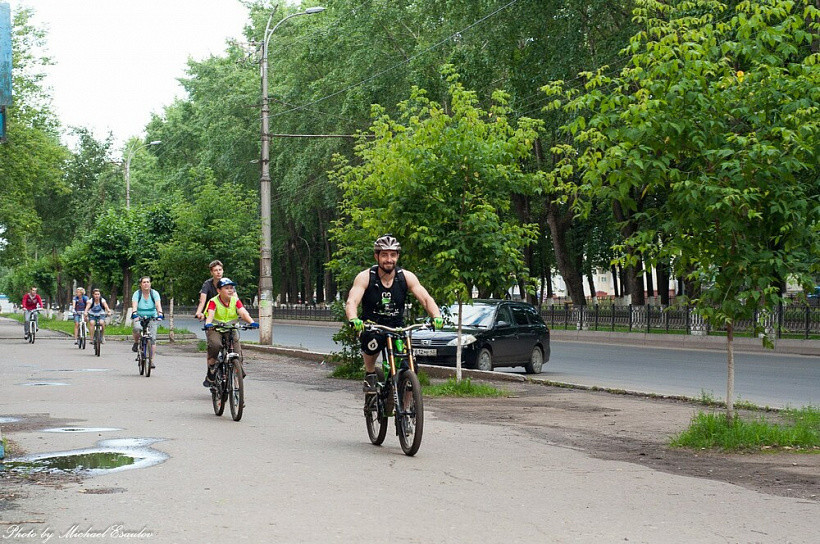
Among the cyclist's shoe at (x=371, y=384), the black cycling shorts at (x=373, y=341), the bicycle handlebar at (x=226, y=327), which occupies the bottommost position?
the cyclist's shoe at (x=371, y=384)

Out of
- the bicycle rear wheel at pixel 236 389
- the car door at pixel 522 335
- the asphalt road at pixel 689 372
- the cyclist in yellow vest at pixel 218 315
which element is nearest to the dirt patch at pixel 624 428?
the asphalt road at pixel 689 372

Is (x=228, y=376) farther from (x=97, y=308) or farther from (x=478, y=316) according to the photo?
(x=97, y=308)

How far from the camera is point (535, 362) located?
76.1ft

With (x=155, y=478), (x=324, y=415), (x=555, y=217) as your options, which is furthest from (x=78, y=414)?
(x=555, y=217)

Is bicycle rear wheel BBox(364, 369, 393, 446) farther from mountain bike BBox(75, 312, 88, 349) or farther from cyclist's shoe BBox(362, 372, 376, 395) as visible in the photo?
mountain bike BBox(75, 312, 88, 349)

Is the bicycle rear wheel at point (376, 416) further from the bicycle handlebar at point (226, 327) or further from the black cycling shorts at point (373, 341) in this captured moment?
the bicycle handlebar at point (226, 327)

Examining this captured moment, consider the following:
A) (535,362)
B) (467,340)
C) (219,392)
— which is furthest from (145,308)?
(219,392)

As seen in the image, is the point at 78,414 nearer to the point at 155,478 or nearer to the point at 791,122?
the point at 155,478

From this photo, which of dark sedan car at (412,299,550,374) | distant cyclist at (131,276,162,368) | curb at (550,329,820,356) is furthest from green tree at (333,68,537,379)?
curb at (550,329,820,356)

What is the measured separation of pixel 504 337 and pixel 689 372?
4.22m

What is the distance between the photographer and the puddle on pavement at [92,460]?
28.5 ft

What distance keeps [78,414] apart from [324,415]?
2867 millimetres

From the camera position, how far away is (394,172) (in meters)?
17.4

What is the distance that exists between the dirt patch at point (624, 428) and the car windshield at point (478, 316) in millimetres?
2708
